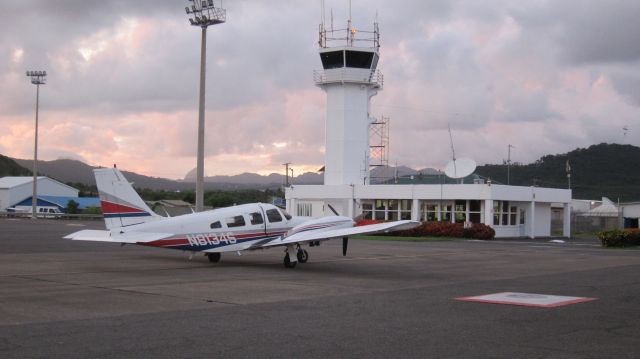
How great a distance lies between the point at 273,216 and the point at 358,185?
32695mm

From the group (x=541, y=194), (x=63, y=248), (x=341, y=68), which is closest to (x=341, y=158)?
(x=341, y=68)

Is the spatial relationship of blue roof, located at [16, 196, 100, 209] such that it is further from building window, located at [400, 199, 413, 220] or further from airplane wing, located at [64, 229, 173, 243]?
airplane wing, located at [64, 229, 173, 243]

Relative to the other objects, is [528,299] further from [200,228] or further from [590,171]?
[590,171]

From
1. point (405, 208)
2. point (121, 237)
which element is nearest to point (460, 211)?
point (405, 208)

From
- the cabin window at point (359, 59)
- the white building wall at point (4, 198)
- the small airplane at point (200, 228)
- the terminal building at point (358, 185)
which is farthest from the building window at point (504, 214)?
the white building wall at point (4, 198)

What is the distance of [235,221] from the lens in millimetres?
22656

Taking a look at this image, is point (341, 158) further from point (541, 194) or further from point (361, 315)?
point (361, 315)

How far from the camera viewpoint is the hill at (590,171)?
4498 inches

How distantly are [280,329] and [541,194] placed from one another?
5127 cm

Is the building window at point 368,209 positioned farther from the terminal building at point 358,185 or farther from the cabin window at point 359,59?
the cabin window at point 359,59

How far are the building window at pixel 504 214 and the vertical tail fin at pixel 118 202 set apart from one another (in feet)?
122

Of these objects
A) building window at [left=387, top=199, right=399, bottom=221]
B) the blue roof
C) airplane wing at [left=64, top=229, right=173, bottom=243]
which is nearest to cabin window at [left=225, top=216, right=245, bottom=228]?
airplane wing at [left=64, top=229, right=173, bottom=243]

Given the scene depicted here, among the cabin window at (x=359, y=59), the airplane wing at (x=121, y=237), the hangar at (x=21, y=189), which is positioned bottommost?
the airplane wing at (x=121, y=237)

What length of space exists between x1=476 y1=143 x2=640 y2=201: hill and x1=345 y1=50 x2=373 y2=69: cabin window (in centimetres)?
6264
